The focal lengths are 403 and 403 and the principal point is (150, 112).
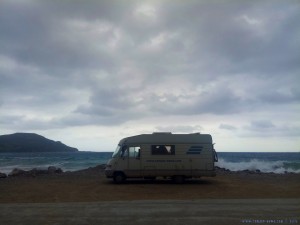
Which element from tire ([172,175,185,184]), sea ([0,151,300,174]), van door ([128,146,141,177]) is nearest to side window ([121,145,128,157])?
van door ([128,146,141,177])

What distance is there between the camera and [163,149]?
2241 centimetres

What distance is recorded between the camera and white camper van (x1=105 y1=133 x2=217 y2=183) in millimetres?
22281

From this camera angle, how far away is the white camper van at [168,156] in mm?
22281

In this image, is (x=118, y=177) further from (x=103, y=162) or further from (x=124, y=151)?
(x=103, y=162)

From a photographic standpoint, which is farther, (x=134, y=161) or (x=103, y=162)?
(x=103, y=162)

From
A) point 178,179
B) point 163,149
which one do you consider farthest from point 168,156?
point 178,179

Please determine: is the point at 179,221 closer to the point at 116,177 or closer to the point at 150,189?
the point at 150,189

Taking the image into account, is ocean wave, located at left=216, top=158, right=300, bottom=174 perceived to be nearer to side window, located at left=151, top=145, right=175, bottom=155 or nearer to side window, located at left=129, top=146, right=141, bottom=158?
side window, located at left=151, top=145, right=175, bottom=155

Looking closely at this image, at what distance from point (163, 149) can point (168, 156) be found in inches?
18.7

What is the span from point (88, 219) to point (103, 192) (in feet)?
25.2

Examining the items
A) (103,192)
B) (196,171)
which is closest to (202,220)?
(103,192)

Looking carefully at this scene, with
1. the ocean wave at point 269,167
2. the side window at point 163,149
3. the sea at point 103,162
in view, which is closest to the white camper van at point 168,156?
the side window at point 163,149

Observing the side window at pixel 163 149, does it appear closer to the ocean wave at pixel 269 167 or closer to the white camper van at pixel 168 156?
the white camper van at pixel 168 156

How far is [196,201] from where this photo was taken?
13828 millimetres
